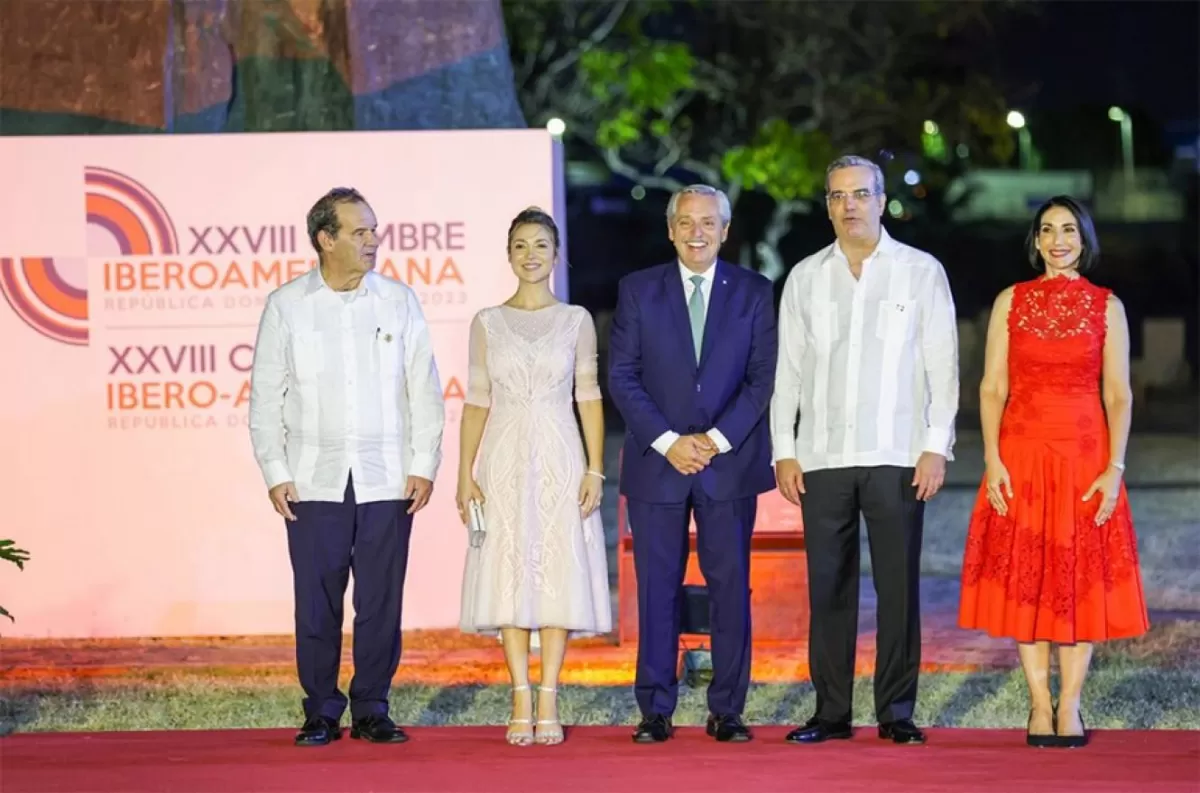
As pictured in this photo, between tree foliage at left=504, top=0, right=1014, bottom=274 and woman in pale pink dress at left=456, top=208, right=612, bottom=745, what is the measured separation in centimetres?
1693

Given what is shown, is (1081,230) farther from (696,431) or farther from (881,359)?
(696,431)

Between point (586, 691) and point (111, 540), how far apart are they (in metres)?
2.08

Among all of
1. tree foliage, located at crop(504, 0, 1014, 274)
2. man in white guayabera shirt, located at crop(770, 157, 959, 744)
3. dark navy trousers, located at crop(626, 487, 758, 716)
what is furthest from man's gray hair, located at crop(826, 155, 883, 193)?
tree foliage, located at crop(504, 0, 1014, 274)

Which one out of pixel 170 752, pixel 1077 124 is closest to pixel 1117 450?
pixel 170 752

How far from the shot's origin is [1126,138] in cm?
3338

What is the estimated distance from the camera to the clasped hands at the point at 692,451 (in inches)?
229

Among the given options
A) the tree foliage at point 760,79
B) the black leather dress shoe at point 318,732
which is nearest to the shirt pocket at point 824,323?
the black leather dress shoe at point 318,732

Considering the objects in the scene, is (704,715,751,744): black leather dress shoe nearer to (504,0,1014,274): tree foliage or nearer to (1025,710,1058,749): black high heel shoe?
(1025,710,1058,749): black high heel shoe

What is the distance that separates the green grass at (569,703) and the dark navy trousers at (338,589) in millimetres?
779

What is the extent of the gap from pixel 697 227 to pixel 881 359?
680mm

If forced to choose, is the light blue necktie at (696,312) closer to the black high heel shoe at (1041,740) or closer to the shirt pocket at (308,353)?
the shirt pocket at (308,353)

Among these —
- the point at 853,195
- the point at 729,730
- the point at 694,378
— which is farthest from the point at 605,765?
the point at 853,195

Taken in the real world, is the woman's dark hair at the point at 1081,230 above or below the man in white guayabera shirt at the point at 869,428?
above

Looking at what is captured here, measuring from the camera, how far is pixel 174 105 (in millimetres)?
8781
